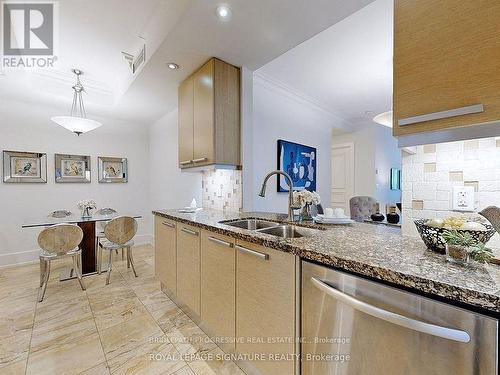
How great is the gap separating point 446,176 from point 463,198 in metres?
0.13

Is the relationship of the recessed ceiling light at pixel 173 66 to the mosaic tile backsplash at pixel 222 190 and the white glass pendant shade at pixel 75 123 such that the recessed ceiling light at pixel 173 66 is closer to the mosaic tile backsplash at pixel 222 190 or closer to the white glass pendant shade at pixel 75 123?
the mosaic tile backsplash at pixel 222 190

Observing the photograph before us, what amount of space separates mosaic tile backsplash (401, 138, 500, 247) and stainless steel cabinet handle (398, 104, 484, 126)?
16.4 inches

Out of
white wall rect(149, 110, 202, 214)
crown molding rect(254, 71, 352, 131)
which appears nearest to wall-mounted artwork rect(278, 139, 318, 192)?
crown molding rect(254, 71, 352, 131)

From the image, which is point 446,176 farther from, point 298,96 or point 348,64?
point 298,96

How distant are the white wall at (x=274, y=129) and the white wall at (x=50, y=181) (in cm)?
292

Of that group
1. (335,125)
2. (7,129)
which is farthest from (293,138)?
(7,129)

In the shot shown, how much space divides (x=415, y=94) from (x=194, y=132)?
2.01 m

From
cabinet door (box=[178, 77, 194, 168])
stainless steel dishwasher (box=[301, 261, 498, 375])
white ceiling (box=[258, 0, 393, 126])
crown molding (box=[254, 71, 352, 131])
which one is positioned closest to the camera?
stainless steel dishwasher (box=[301, 261, 498, 375])

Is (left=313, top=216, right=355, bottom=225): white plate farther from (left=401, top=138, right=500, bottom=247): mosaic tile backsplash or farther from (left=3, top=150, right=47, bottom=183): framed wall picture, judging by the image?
(left=3, top=150, right=47, bottom=183): framed wall picture

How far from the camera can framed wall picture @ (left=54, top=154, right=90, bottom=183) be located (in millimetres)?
3901

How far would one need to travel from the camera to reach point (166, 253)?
2324mm

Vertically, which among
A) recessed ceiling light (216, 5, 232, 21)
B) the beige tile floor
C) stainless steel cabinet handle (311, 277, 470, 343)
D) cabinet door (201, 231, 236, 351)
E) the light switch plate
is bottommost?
the beige tile floor

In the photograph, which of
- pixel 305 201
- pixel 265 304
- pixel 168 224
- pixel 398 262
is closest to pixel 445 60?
pixel 398 262

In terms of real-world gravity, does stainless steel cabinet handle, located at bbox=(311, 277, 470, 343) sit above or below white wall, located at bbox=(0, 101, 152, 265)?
below
